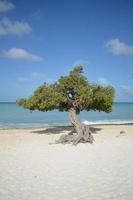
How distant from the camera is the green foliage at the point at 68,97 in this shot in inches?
754

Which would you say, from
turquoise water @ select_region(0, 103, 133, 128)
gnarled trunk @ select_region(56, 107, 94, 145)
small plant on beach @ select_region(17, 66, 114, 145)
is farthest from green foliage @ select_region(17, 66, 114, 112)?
turquoise water @ select_region(0, 103, 133, 128)

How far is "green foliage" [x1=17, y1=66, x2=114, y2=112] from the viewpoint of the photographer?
62.8ft

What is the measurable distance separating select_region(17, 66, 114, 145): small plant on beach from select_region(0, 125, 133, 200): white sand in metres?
3.45

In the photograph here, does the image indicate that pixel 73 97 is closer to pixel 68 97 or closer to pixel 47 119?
pixel 68 97

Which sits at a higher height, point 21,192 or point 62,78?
point 62,78

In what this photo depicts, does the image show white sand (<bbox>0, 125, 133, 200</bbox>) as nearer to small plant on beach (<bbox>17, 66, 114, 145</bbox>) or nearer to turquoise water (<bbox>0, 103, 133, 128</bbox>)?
small plant on beach (<bbox>17, 66, 114, 145</bbox>)

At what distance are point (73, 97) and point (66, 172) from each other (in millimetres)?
10422

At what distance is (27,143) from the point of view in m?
18.0

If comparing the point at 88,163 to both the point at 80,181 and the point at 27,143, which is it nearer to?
the point at 80,181

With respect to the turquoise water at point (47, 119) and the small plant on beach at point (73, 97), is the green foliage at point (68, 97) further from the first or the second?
the turquoise water at point (47, 119)

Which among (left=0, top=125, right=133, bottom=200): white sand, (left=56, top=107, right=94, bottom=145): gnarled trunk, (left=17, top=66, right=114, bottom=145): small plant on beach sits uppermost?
(left=17, top=66, right=114, bottom=145): small plant on beach

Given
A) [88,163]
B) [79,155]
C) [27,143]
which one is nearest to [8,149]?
[27,143]

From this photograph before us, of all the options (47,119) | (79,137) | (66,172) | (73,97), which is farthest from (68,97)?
(47,119)

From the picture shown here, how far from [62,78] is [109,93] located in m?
3.35
